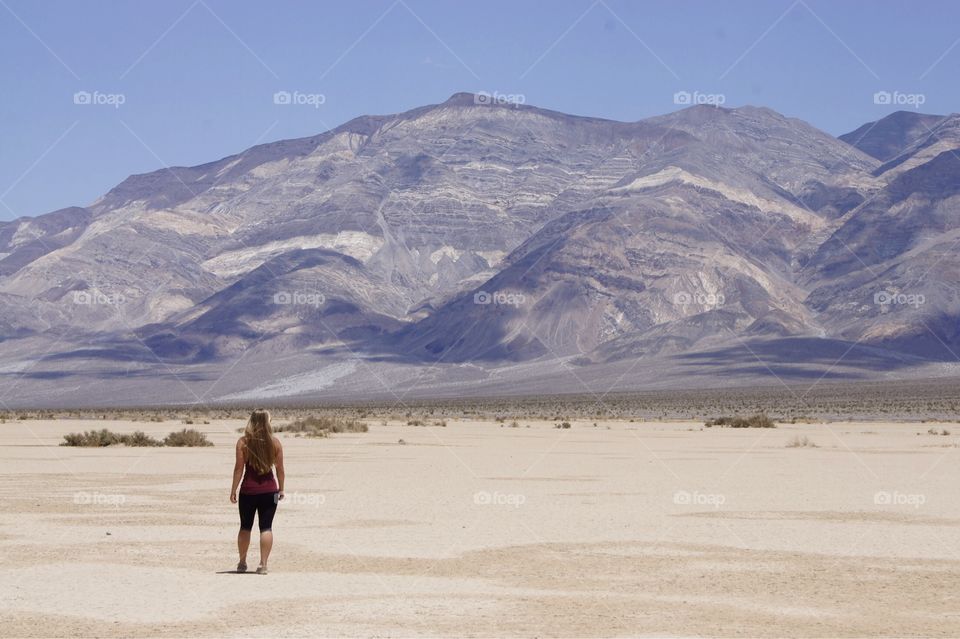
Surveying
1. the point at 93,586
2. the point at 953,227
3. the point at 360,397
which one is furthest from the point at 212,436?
the point at 953,227

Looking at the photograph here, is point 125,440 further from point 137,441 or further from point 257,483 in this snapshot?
point 257,483

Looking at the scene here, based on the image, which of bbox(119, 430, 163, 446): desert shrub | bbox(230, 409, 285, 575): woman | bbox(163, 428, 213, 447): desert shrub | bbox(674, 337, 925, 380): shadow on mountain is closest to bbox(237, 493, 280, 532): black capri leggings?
bbox(230, 409, 285, 575): woman

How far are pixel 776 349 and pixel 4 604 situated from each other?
148258 millimetres

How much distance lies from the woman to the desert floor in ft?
1.31

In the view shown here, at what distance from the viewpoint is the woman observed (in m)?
13.3

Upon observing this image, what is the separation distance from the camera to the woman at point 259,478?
13336 millimetres

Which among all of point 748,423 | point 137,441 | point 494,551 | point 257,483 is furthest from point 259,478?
point 748,423

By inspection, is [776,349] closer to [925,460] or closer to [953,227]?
[953,227]

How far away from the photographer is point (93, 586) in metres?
12.7

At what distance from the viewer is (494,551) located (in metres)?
15.7

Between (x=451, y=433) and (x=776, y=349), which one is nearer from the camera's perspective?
(x=451, y=433)

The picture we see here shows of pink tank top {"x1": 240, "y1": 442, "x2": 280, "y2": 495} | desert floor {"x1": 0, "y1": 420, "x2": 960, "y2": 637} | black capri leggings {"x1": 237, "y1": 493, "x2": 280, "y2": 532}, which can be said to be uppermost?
pink tank top {"x1": 240, "y1": 442, "x2": 280, "y2": 495}

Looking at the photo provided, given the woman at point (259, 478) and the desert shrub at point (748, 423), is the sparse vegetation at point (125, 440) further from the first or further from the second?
the woman at point (259, 478)

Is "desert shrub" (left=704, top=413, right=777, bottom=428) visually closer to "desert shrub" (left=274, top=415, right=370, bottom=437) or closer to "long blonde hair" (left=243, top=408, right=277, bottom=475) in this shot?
→ "desert shrub" (left=274, top=415, right=370, bottom=437)
